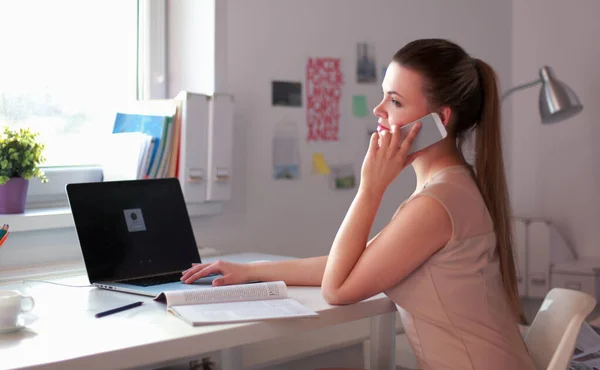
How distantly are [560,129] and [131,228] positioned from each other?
224cm

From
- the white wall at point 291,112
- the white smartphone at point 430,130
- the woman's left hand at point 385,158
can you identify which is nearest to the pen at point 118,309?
the woman's left hand at point 385,158

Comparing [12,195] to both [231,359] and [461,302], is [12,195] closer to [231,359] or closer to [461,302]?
[231,359]

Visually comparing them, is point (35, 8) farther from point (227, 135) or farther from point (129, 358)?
point (129, 358)

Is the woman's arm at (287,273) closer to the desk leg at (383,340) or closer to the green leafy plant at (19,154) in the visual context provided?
the desk leg at (383,340)

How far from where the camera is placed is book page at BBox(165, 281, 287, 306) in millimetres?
1400

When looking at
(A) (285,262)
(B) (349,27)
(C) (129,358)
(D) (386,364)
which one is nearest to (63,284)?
(A) (285,262)

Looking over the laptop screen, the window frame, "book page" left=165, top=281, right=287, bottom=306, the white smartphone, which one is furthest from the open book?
the window frame

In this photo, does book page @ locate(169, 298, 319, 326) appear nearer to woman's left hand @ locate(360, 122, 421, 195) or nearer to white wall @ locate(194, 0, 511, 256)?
woman's left hand @ locate(360, 122, 421, 195)

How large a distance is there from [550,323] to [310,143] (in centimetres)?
120

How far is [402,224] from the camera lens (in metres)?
1.44

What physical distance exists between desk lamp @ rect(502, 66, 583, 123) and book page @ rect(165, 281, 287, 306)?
1.65 metres

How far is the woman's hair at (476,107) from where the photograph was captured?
1534 millimetres

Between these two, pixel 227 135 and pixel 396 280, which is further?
pixel 227 135

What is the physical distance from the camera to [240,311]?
136 centimetres
